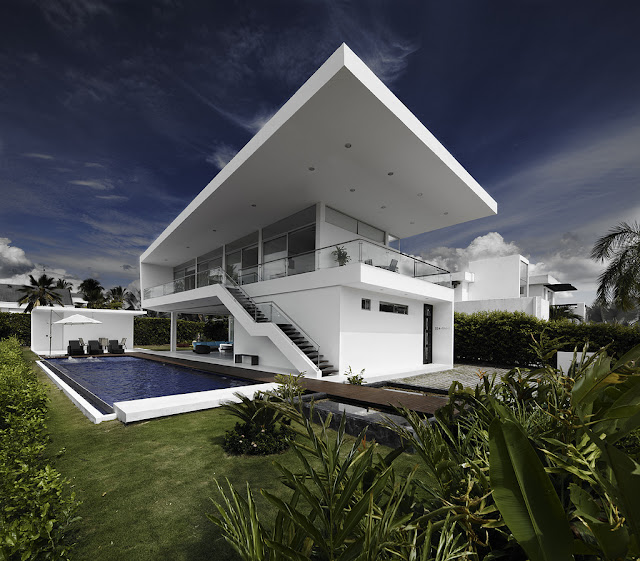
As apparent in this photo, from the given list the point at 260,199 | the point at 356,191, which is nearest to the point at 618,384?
the point at 356,191

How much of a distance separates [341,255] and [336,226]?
308 centimetres

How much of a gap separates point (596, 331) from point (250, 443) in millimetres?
18017

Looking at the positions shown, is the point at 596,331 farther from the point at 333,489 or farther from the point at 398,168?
the point at 333,489

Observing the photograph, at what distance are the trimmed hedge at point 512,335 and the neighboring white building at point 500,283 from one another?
28.1 feet

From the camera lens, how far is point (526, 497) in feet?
3.38

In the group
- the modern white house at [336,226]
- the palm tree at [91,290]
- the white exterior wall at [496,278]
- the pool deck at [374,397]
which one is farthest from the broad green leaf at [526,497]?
the palm tree at [91,290]

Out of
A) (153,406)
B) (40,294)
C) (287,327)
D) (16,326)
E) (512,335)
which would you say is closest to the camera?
(153,406)

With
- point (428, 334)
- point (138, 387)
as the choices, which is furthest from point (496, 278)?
point (138, 387)

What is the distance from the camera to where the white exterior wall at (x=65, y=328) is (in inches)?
874

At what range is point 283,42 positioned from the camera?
42.9 ft

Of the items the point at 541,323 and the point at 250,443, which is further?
the point at 541,323

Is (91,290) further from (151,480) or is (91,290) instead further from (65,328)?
(151,480)

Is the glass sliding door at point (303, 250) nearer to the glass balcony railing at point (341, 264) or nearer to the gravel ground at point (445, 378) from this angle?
the glass balcony railing at point (341, 264)

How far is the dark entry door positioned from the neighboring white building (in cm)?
1143
